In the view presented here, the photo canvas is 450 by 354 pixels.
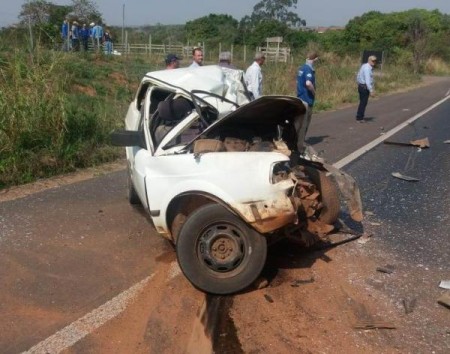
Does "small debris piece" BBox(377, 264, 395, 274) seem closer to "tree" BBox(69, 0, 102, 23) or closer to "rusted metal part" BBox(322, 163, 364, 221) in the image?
"rusted metal part" BBox(322, 163, 364, 221)

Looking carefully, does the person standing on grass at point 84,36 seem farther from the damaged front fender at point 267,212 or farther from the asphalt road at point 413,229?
the damaged front fender at point 267,212

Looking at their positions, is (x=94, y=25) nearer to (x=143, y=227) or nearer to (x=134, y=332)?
(x=143, y=227)

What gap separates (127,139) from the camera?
195 inches

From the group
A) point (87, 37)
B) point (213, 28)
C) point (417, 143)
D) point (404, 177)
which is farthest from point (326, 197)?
point (213, 28)

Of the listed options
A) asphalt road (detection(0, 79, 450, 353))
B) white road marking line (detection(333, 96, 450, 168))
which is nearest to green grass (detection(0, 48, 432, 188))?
asphalt road (detection(0, 79, 450, 353))

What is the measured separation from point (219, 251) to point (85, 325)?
3.66ft

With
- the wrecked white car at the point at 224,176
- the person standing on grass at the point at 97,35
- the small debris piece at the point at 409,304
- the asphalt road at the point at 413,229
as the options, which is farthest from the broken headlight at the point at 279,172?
the person standing on grass at the point at 97,35

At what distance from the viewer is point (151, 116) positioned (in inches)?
212

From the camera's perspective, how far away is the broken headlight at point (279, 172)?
419cm

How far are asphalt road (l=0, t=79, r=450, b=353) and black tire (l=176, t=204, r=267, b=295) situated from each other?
2.10ft

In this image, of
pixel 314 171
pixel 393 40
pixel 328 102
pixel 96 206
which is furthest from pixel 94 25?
pixel 393 40

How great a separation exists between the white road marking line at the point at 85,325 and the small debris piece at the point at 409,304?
6.63 feet

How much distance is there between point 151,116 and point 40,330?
2.40 meters

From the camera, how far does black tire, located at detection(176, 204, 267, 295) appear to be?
13.7 ft
